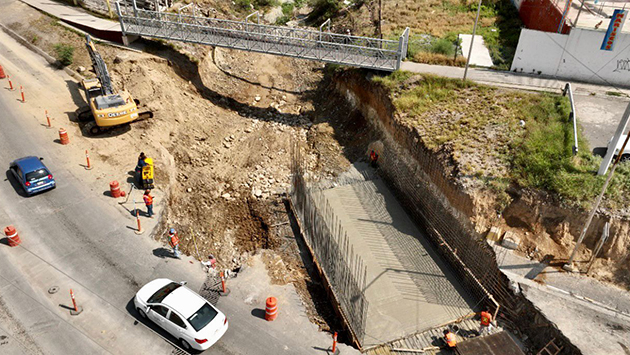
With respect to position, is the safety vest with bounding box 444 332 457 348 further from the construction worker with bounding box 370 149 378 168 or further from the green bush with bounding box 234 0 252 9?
the green bush with bounding box 234 0 252 9

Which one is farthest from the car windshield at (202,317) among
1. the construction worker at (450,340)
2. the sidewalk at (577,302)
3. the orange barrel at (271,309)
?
the sidewalk at (577,302)

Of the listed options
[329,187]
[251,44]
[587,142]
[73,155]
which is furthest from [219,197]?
[587,142]

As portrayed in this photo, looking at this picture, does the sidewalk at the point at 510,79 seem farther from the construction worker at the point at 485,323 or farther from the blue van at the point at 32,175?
the blue van at the point at 32,175

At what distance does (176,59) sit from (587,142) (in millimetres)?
26789

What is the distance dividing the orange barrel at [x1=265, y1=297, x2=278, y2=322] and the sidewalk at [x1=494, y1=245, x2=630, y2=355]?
965cm

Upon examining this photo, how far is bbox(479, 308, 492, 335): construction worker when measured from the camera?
656 inches

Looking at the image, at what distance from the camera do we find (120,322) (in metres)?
15.8

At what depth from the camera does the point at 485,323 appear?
16.8m

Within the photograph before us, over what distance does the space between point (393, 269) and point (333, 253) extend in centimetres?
288

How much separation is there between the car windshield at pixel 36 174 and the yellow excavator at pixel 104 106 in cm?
446

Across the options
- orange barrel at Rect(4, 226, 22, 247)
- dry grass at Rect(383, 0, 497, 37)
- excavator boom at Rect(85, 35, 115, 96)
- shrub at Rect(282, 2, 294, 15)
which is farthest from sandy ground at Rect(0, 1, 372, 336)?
shrub at Rect(282, 2, 294, 15)

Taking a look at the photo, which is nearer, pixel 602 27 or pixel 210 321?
pixel 210 321

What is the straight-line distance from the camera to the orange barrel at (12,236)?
58.7 feet

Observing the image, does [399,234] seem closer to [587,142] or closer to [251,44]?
[587,142]
